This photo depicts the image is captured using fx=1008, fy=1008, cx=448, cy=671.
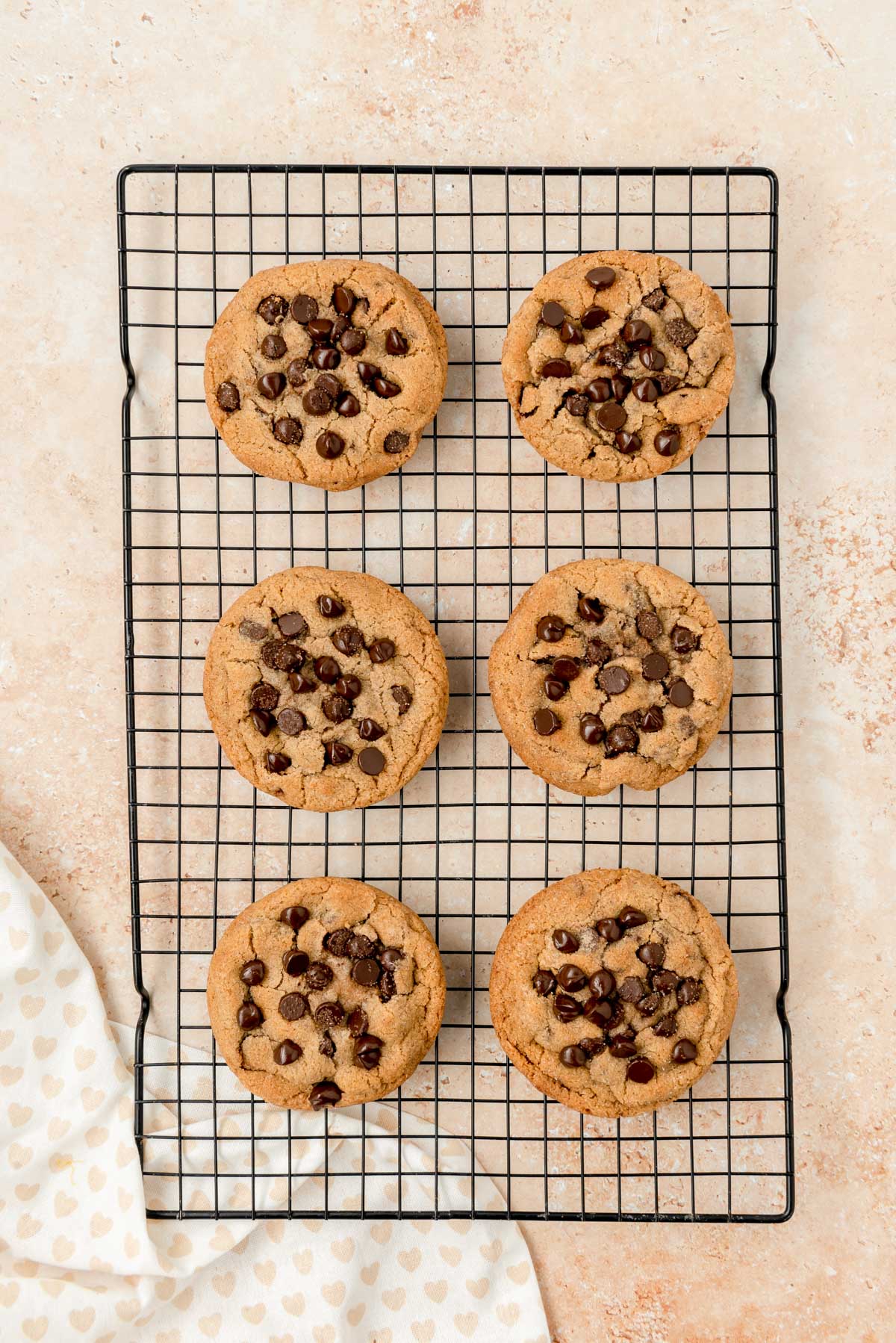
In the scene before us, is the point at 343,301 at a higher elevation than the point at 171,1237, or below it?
higher

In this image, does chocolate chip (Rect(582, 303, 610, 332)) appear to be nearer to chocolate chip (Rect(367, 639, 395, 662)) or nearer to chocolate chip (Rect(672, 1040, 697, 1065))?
chocolate chip (Rect(367, 639, 395, 662))

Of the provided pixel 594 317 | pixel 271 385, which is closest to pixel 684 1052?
pixel 594 317

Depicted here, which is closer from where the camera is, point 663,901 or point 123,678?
point 663,901

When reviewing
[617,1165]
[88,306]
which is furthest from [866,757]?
[88,306]

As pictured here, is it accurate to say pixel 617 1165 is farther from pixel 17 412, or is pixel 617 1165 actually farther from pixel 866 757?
pixel 17 412

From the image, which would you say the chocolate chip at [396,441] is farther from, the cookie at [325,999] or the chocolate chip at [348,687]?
the cookie at [325,999]

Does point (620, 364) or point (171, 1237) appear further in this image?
point (171, 1237)

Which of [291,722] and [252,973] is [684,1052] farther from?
[291,722]

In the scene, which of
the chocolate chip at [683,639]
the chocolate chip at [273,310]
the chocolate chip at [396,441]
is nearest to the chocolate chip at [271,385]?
the chocolate chip at [273,310]
